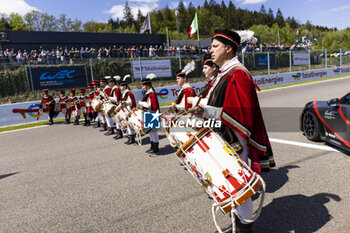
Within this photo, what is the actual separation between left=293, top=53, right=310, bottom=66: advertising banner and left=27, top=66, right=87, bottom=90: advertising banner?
75.1 ft

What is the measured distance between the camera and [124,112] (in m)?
7.32

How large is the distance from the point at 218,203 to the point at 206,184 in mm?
202

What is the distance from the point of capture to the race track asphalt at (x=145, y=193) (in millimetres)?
3123

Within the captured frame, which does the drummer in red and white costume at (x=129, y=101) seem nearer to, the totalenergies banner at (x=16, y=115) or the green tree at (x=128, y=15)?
the totalenergies banner at (x=16, y=115)

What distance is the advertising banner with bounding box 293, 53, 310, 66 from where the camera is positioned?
93.6 ft

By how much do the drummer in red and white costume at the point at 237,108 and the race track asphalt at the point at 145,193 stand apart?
3.03 ft

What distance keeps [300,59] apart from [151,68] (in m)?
18.6

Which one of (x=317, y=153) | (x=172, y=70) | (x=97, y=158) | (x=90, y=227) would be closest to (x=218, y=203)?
(x=90, y=227)

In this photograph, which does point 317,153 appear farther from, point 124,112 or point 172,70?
point 172,70

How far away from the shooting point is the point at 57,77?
17188 mm

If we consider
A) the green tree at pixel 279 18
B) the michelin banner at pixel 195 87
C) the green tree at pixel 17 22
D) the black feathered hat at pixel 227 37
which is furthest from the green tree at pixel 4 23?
the green tree at pixel 279 18

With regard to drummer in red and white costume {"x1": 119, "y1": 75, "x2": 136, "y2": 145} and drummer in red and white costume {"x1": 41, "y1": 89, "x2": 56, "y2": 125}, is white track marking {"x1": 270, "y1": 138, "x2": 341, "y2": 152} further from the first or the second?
drummer in red and white costume {"x1": 41, "y1": 89, "x2": 56, "y2": 125}

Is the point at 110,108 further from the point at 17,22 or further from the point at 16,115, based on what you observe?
the point at 17,22

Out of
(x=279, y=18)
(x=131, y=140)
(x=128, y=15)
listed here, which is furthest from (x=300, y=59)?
(x=279, y=18)
